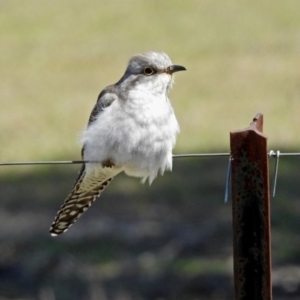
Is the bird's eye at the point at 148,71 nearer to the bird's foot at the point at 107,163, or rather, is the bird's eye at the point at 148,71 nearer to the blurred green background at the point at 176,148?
the bird's foot at the point at 107,163

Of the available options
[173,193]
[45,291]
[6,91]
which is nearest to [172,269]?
[45,291]

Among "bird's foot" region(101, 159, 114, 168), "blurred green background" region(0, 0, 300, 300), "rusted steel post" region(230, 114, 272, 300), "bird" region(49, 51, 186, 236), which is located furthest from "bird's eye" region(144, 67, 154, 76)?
"rusted steel post" region(230, 114, 272, 300)

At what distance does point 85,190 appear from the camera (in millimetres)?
7402

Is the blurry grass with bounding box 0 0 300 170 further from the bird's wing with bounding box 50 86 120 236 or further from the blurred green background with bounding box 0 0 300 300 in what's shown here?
the bird's wing with bounding box 50 86 120 236

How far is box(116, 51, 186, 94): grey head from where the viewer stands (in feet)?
24.0

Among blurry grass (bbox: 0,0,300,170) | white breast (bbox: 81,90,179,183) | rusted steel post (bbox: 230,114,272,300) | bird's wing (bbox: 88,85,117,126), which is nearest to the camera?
rusted steel post (bbox: 230,114,272,300)

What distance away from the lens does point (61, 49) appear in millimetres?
27422

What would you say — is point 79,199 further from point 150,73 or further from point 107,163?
point 150,73

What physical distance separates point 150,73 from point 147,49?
18652 mm

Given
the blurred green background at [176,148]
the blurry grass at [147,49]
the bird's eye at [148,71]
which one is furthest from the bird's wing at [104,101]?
the blurry grass at [147,49]

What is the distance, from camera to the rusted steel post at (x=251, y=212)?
459cm

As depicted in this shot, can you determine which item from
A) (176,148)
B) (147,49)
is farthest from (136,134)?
(147,49)

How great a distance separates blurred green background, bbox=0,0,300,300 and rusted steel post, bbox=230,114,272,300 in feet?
15.0

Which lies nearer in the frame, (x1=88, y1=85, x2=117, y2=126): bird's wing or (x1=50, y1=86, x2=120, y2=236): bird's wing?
(x1=50, y1=86, x2=120, y2=236): bird's wing
